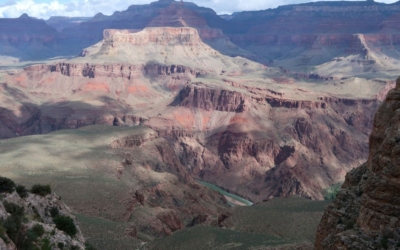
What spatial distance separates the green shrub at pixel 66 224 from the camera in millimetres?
33059

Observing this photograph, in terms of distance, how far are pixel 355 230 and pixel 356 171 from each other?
8685 mm

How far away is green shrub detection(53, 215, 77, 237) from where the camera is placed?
1302 inches

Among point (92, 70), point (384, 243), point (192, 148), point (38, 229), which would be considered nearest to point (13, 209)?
point (38, 229)

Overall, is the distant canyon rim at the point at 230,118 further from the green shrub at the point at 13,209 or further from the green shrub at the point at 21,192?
the green shrub at the point at 13,209

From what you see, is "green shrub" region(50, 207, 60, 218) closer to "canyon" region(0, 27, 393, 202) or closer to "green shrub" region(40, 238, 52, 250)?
"green shrub" region(40, 238, 52, 250)

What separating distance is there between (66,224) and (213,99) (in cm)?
10672

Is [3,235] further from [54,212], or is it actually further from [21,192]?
[54,212]

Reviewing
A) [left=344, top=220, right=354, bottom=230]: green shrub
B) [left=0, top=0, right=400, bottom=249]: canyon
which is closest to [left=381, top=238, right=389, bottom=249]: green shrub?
[left=0, top=0, right=400, bottom=249]: canyon

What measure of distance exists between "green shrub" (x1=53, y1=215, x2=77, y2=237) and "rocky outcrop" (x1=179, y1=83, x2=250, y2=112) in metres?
98.9

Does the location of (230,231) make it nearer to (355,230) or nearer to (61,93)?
(355,230)

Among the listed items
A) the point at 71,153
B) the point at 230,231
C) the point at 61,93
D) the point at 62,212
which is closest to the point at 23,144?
the point at 71,153

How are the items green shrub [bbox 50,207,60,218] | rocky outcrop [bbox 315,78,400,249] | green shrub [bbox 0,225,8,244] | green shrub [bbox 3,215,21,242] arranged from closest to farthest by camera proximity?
rocky outcrop [bbox 315,78,400,249], green shrub [bbox 0,225,8,244], green shrub [bbox 3,215,21,242], green shrub [bbox 50,207,60,218]

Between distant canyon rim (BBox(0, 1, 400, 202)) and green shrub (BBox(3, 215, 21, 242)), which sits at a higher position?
green shrub (BBox(3, 215, 21, 242))

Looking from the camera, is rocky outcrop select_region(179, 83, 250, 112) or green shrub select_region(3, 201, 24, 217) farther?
rocky outcrop select_region(179, 83, 250, 112)
